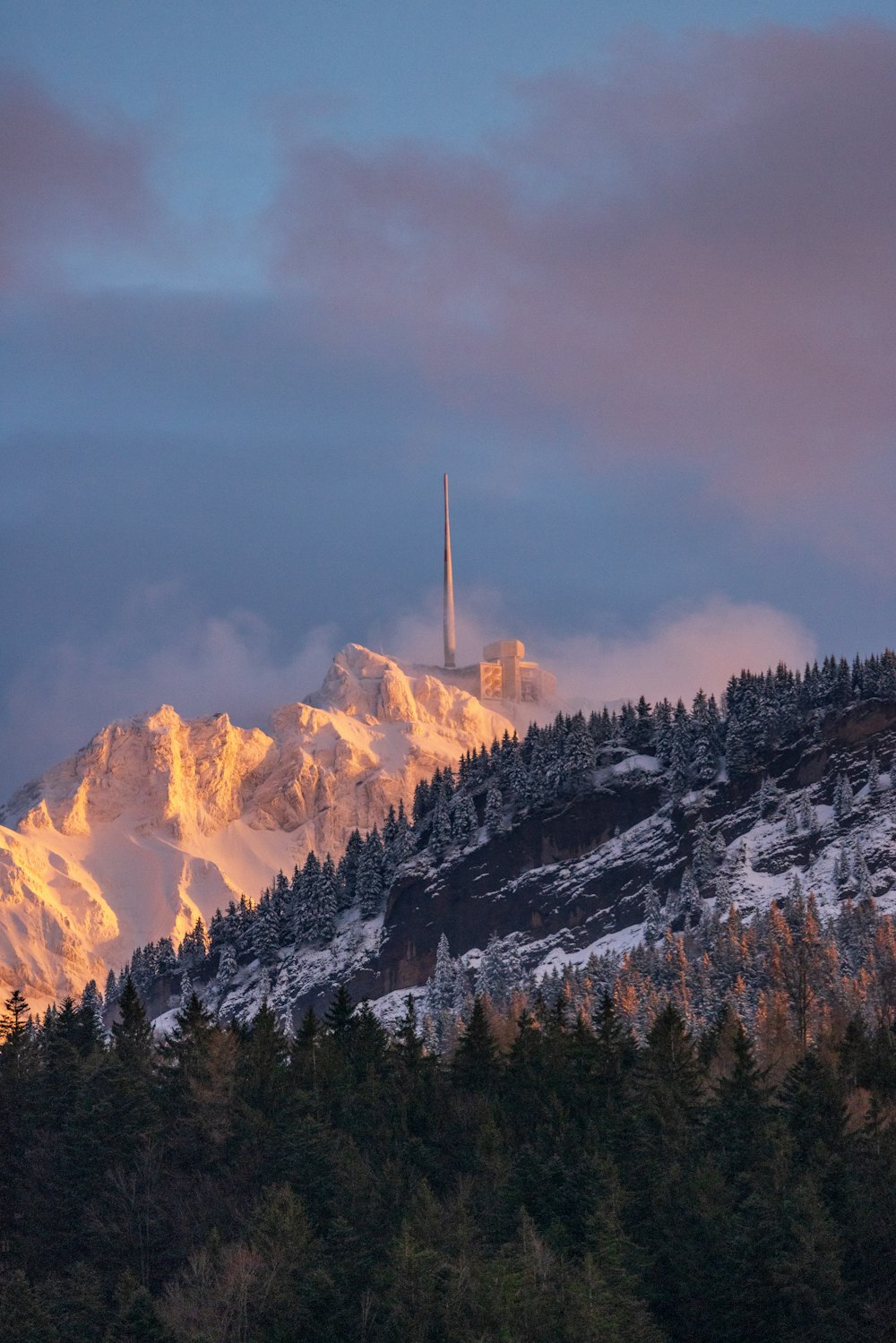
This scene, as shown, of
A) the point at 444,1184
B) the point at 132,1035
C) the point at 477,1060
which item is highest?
the point at 132,1035

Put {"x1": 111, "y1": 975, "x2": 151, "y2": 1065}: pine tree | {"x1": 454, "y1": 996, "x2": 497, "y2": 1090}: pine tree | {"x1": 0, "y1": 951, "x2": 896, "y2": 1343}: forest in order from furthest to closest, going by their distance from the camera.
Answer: {"x1": 111, "y1": 975, "x2": 151, "y2": 1065}: pine tree < {"x1": 454, "y1": 996, "x2": 497, "y2": 1090}: pine tree < {"x1": 0, "y1": 951, "x2": 896, "y2": 1343}: forest

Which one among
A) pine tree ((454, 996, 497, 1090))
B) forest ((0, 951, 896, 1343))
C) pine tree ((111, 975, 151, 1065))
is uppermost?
pine tree ((111, 975, 151, 1065))

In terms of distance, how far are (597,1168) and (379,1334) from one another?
1673 cm

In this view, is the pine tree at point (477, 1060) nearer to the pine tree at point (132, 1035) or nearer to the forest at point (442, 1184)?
the forest at point (442, 1184)

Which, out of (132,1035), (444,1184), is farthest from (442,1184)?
(132,1035)

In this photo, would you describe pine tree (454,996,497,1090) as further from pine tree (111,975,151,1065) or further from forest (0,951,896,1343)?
pine tree (111,975,151,1065)

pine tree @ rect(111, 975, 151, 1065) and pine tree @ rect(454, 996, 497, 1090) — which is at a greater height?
pine tree @ rect(111, 975, 151, 1065)

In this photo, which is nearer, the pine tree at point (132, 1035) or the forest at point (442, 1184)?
the forest at point (442, 1184)

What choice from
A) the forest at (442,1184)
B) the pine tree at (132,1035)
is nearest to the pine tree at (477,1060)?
the forest at (442,1184)

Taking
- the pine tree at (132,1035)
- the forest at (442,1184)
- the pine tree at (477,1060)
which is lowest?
the forest at (442,1184)

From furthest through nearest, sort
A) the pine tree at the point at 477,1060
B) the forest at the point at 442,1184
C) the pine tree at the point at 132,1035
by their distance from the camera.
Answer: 1. the pine tree at the point at 132,1035
2. the pine tree at the point at 477,1060
3. the forest at the point at 442,1184

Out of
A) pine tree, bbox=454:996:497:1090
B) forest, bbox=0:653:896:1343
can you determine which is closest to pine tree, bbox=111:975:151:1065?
forest, bbox=0:653:896:1343

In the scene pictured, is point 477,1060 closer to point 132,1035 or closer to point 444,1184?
point 444,1184

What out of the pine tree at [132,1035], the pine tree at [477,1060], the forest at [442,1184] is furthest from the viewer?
the pine tree at [132,1035]
